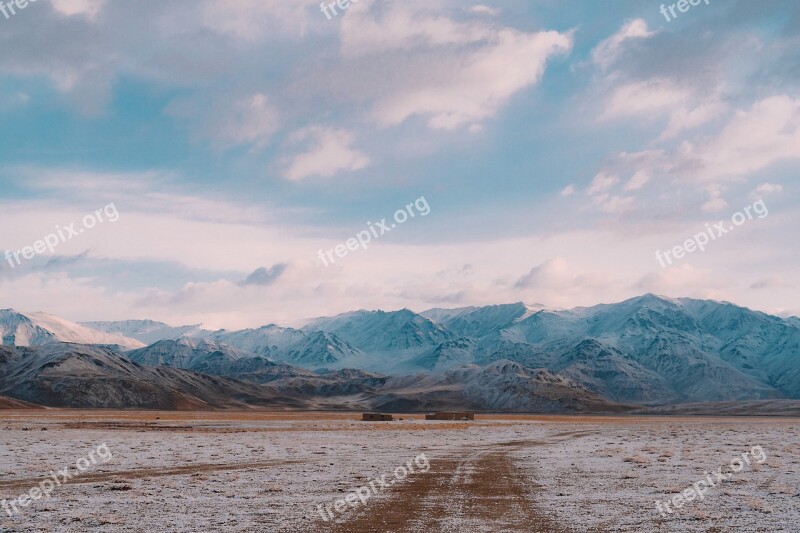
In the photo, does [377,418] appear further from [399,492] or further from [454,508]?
[454,508]

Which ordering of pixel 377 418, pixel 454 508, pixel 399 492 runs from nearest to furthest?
pixel 454 508, pixel 399 492, pixel 377 418

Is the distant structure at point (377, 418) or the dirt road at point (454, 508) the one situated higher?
the dirt road at point (454, 508)

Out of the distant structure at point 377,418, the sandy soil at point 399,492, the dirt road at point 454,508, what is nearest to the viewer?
the dirt road at point 454,508

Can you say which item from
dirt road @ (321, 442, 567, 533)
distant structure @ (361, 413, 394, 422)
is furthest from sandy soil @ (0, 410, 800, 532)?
distant structure @ (361, 413, 394, 422)

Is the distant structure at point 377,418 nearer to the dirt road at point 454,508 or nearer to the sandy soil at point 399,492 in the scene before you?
the sandy soil at point 399,492

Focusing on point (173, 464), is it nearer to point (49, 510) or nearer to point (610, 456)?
point (49, 510)

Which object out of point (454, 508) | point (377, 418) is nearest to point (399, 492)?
point (454, 508)

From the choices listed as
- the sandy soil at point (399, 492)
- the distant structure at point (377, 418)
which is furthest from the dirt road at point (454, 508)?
the distant structure at point (377, 418)

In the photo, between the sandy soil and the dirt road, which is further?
the sandy soil

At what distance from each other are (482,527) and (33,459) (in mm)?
31409

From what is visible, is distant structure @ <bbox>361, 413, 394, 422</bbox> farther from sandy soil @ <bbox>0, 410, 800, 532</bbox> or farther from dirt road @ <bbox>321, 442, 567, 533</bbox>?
dirt road @ <bbox>321, 442, 567, 533</bbox>

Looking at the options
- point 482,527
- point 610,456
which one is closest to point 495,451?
point 610,456

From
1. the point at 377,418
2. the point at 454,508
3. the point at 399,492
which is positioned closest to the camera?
the point at 454,508

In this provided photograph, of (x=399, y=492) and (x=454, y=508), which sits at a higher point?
(x=454, y=508)
